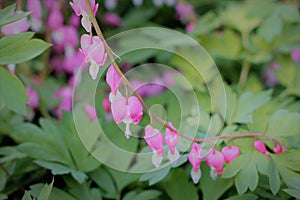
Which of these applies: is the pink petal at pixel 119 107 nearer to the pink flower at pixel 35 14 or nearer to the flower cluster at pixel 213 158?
the flower cluster at pixel 213 158

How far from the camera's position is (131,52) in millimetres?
1803

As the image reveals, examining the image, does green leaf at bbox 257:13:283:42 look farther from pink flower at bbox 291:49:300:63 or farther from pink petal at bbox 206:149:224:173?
pink petal at bbox 206:149:224:173

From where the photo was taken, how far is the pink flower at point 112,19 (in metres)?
2.07

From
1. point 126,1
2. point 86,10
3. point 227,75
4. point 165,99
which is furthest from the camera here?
point 126,1

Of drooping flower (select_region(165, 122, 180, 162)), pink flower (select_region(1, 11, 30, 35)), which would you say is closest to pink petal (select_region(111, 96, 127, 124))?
drooping flower (select_region(165, 122, 180, 162))

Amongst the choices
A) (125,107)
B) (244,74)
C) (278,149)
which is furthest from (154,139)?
(244,74)

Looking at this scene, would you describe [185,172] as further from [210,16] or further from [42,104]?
[210,16]

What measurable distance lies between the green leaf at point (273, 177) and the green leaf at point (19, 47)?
23.2 inches

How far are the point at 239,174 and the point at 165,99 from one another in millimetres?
538

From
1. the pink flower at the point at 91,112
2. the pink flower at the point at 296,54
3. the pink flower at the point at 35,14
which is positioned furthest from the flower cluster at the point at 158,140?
the pink flower at the point at 296,54

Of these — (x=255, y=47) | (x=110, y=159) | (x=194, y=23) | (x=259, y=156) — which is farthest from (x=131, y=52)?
(x=259, y=156)

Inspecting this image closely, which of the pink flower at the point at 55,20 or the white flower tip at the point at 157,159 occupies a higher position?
the pink flower at the point at 55,20

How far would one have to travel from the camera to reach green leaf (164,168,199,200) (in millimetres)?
1101

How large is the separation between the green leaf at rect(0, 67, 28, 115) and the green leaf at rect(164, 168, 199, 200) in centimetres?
42
